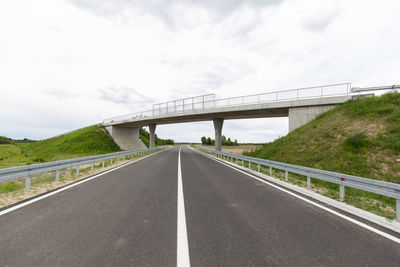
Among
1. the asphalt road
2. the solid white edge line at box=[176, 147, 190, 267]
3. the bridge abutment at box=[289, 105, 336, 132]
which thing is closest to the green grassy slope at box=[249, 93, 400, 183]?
the bridge abutment at box=[289, 105, 336, 132]

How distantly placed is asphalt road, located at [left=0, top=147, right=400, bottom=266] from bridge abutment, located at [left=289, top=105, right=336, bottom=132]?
14091 mm

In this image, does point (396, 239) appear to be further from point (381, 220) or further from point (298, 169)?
point (298, 169)

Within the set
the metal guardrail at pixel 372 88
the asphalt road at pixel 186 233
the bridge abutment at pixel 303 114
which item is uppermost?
the metal guardrail at pixel 372 88

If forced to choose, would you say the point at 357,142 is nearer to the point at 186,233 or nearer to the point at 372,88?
the point at 372,88

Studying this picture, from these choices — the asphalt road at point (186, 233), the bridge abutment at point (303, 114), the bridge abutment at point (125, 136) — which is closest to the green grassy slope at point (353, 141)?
the bridge abutment at point (303, 114)

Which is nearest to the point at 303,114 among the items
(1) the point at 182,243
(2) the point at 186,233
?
(2) the point at 186,233

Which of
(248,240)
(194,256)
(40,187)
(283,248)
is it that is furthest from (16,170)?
(283,248)

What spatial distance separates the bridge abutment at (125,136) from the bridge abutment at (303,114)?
36.9m

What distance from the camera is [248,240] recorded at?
2.90m

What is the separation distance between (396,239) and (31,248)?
619 centimetres

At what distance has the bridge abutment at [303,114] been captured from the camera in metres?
15.8

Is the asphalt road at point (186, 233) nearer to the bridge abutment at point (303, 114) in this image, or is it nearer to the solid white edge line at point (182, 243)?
the solid white edge line at point (182, 243)

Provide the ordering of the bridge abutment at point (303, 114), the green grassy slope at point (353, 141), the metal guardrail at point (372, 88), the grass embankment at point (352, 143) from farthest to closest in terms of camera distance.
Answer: the bridge abutment at point (303, 114) < the metal guardrail at point (372, 88) < the green grassy slope at point (353, 141) < the grass embankment at point (352, 143)

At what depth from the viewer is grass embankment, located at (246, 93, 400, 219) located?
8383mm
